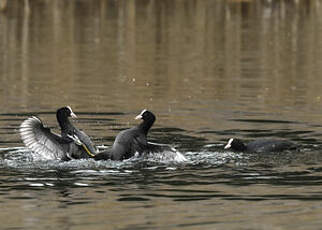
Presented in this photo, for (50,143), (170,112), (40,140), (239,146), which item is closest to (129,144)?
(50,143)

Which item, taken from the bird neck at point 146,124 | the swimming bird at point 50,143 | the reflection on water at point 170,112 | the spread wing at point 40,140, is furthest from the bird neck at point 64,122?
the bird neck at point 146,124

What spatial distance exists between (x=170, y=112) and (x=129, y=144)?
4556mm

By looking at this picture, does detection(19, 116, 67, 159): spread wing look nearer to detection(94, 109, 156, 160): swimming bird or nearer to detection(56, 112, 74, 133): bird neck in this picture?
detection(56, 112, 74, 133): bird neck

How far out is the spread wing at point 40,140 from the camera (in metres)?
13.7

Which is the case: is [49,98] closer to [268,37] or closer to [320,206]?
[320,206]

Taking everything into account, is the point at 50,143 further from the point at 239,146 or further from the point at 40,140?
the point at 239,146

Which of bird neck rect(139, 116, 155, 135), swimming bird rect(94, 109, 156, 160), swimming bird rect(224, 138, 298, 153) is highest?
bird neck rect(139, 116, 155, 135)

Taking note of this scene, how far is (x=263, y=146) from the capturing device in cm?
1407

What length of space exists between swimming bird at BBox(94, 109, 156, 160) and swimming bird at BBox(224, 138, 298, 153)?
1058 millimetres

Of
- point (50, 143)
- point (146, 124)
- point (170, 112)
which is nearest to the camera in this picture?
point (50, 143)

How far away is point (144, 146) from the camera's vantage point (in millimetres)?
13688

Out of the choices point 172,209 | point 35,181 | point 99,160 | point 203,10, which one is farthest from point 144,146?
point 203,10

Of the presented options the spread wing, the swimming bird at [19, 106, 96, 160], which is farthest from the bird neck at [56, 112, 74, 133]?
the spread wing

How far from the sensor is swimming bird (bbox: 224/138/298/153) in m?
14.0
